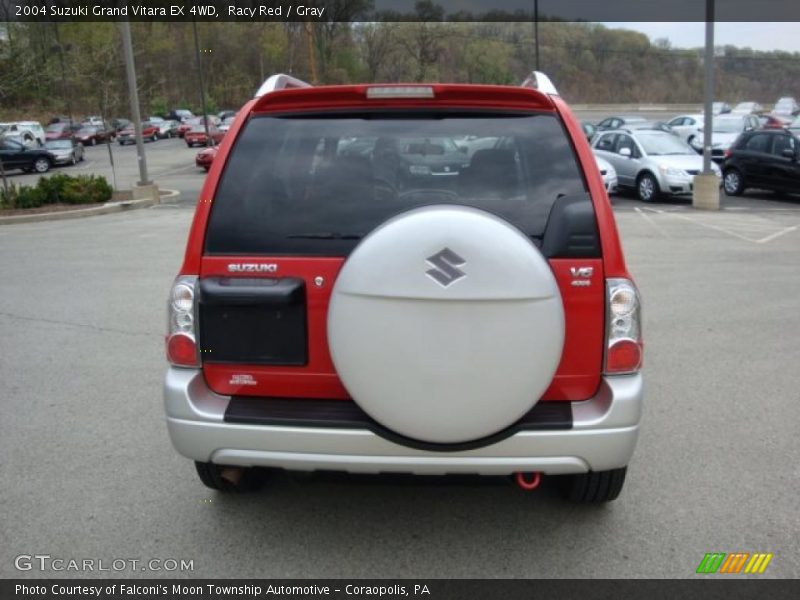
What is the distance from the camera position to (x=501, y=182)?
9.83 feet

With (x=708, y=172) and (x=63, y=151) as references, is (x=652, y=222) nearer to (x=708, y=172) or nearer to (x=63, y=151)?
(x=708, y=172)

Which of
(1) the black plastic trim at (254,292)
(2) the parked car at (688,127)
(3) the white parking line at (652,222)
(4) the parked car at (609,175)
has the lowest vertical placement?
(3) the white parking line at (652,222)

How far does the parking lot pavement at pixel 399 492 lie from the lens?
3.06 m

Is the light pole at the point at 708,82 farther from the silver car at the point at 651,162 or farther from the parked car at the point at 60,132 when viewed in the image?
the parked car at the point at 60,132

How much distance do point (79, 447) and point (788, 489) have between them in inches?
152

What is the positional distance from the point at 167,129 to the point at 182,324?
5879cm

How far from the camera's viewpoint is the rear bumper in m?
2.71

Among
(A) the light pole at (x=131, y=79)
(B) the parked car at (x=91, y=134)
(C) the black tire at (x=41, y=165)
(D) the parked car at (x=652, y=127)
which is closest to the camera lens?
(A) the light pole at (x=131, y=79)

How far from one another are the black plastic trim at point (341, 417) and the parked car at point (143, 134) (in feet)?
157

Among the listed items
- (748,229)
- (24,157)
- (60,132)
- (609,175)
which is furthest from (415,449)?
(60,132)

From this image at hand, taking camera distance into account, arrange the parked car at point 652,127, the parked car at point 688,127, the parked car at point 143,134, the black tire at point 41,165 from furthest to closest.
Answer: the parked car at point 143,134 → the black tire at point 41,165 → the parked car at point 688,127 → the parked car at point 652,127

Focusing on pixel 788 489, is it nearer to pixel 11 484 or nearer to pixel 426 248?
pixel 426 248

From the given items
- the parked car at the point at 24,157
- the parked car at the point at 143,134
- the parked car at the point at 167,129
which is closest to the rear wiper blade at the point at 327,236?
the parked car at the point at 24,157
